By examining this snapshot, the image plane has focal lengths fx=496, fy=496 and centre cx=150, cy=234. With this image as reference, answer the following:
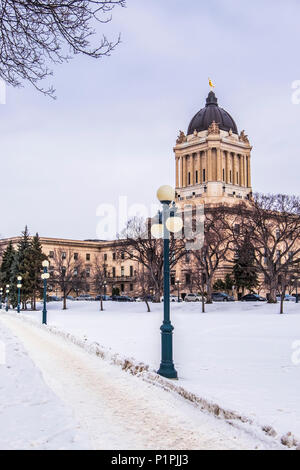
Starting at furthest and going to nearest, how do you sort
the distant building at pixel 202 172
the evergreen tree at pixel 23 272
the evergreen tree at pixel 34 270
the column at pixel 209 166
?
the column at pixel 209 166 → the distant building at pixel 202 172 → the evergreen tree at pixel 34 270 → the evergreen tree at pixel 23 272

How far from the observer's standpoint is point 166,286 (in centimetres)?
1096

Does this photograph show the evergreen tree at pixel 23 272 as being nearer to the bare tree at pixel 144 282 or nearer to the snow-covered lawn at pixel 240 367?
the bare tree at pixel 144 282

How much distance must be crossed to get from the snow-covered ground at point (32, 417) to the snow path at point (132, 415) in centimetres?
20

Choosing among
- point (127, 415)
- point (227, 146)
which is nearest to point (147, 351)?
point (127, 415)

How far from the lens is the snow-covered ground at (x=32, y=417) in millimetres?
5863

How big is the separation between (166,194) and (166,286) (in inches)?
80.3

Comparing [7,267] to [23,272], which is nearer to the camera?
[23,272]

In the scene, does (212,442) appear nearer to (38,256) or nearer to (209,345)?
(209,345)

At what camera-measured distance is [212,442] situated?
5.96 m

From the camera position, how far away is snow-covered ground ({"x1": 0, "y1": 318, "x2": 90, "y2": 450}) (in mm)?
5863

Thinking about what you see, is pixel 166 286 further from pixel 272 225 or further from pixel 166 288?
pixel 272 225

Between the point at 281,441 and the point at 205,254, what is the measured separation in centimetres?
4336

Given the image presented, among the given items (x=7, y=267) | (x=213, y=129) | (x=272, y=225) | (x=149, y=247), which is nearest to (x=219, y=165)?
(x=213, y=129)

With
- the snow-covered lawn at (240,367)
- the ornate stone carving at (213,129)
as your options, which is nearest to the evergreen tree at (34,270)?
the snow-covered lawn at (240,367)
